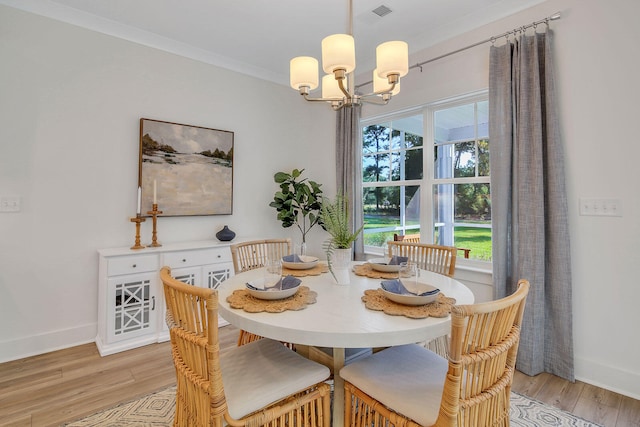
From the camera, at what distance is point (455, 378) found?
0.92 m

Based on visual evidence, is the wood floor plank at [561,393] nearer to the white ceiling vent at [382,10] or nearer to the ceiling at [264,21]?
the ceiling at [264,21]

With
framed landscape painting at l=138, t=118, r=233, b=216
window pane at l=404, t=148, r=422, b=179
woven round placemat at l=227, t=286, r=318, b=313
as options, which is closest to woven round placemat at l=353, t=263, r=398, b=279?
woven round placemat at l=227, t=286, r=318, b=313

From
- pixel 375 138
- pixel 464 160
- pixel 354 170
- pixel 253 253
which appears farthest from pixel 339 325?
pixel 375 138

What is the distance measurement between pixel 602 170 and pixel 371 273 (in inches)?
67.3

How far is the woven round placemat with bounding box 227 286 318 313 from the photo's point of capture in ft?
4.16

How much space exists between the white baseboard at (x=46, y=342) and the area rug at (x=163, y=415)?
1190mm

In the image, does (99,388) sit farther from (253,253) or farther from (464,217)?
(464,217)

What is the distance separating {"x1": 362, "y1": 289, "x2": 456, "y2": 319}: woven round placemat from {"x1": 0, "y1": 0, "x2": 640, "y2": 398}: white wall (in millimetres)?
1529

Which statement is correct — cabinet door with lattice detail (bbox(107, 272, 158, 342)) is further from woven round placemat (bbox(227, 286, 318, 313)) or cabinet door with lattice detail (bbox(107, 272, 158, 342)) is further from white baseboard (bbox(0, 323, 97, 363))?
woven round placemat (bbox(227, 286, 318, 313))

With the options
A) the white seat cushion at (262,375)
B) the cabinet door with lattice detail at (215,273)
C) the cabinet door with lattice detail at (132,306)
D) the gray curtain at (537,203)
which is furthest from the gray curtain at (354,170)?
the white seat cushion at (262,375)

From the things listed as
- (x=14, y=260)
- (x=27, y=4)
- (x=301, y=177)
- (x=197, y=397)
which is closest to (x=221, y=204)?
(x=301, y=177)

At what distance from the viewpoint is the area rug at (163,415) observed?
67.4 inches

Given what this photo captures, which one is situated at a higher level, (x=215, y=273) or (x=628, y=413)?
(x=215, y=273)

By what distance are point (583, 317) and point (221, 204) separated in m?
3.30
